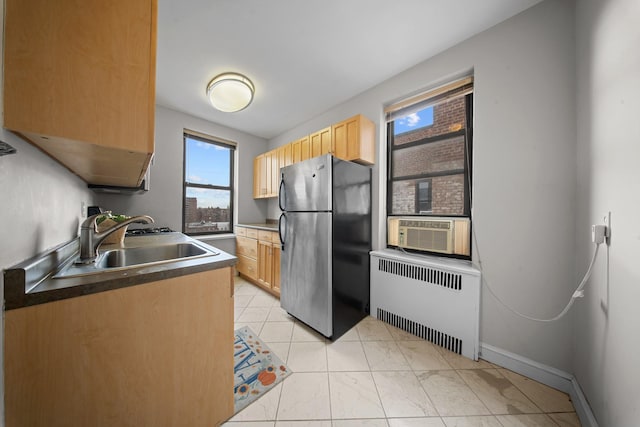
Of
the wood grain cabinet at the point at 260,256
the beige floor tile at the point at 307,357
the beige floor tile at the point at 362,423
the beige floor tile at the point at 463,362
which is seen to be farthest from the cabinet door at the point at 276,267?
the beige floor tile at the point at 463,362

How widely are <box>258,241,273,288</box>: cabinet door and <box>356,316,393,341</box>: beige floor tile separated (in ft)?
4.62

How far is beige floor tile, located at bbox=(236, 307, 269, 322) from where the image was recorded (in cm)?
231

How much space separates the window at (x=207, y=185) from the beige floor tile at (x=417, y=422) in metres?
3.53

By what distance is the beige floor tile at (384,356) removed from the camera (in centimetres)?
159

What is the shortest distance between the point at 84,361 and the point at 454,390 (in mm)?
2013

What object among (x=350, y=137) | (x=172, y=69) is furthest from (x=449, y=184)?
(x=172, y=69)

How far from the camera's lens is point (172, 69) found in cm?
219

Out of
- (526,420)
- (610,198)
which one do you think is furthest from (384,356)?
(610,198)

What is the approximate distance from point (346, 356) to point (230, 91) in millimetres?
2898

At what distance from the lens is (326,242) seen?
195cm

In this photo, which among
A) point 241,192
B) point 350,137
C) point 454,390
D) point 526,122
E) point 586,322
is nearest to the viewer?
point 586,322

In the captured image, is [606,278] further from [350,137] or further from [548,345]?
[350,137]

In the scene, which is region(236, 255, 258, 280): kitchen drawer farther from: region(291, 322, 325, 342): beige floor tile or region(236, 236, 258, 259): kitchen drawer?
region(291, 322, 325, 342): beige floor tile

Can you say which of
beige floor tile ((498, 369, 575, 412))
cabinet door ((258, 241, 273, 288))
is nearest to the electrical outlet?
beige floor tile ((498, 369, 575, 412))
